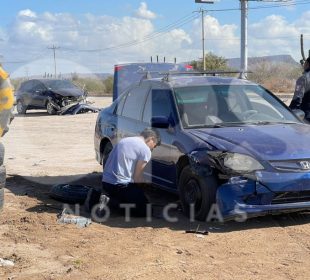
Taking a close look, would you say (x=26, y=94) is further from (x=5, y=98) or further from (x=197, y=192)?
(x=197, y=192)

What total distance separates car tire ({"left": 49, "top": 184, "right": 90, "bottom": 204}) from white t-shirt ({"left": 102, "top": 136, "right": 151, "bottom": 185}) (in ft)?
2.19

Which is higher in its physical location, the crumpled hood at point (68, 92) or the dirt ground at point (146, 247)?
the crumpled hood at point (68, 92)

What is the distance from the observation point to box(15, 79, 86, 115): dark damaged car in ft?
84.3

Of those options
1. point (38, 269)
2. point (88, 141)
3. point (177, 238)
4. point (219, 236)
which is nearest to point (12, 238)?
point (38, 269)

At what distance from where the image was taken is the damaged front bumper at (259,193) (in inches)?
228

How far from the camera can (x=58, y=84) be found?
87.7 ft

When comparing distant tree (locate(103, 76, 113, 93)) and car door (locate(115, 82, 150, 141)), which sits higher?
car door (locate(115, 82, 150, 141))

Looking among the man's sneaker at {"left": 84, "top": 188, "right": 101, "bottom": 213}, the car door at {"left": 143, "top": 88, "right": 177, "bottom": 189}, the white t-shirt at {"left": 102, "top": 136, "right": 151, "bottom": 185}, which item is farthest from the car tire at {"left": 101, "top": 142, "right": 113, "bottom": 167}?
the white t-shirt at {"left": 102, "top": 136, "right": 151, "bottom": 185}

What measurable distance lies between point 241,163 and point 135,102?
2655mm

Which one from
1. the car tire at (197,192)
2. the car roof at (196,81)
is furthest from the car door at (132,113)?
the car tire at (197,192)

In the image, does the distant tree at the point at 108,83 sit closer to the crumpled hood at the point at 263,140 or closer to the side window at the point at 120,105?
the side window at the point at 120,105

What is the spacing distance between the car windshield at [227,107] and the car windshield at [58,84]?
19.5 meters

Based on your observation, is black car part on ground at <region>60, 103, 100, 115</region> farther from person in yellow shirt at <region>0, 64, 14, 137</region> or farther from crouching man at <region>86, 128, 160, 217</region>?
person in yellow shirt at <region>0, 64, 14, 137</region>

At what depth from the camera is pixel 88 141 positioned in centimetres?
1473
